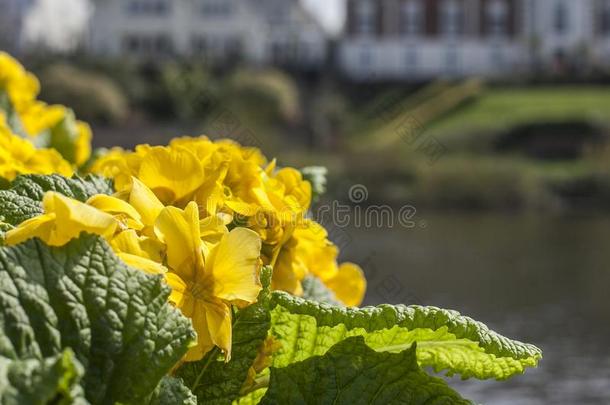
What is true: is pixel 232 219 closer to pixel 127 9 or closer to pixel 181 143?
pixel 181 143

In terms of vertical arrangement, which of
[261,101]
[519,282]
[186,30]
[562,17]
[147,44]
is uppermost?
[562,17]

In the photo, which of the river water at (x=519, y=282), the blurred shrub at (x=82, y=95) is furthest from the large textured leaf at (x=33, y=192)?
the blurred shrub at (x=82, y=95)

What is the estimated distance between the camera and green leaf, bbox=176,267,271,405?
55.6 inches

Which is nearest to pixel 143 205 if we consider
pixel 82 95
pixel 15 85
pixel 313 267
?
pixel 313 267

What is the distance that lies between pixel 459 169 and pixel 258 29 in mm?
24377

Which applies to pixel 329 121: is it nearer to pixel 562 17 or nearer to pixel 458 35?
pixel 458 35

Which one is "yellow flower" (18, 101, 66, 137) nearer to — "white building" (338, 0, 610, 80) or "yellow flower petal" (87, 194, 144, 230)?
"yellow flower petal" (87, 194, 144, 230)

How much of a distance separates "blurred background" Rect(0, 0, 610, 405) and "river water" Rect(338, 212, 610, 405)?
0.23ft

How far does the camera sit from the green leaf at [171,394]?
1.21m

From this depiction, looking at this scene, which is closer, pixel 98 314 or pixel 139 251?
pixel 98 314

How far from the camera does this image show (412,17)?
68562 millimetres

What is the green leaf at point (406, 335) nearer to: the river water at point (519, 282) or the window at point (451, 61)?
the river water at point (519, 282)

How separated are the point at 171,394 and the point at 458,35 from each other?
225 ft

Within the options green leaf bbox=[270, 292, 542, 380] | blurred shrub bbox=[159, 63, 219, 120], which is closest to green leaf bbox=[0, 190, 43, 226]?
green leaf bbox=[270, 292, 542, 380]
